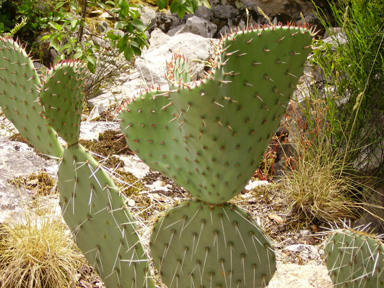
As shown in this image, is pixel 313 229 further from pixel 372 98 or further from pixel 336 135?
pixel 372 98

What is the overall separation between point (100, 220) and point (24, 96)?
1.55 ft

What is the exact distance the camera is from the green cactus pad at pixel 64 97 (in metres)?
1.34

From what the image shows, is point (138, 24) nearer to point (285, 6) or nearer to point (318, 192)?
point (318, 192)

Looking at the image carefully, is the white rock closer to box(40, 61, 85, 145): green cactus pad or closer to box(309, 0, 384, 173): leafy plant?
box(309, 0, 384, 173): leafy plant

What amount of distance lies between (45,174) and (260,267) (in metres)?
1.83

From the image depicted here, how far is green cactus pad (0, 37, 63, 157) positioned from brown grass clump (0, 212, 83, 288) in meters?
0.71

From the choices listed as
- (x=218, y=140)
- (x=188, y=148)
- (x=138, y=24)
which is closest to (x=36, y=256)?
(x=188, y=148)

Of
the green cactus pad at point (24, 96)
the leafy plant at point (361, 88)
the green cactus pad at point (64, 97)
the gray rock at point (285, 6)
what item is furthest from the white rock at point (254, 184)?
the gray rock at point (285, 6)

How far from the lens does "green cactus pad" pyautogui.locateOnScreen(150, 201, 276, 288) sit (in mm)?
1414

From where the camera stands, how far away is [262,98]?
3.96 ft

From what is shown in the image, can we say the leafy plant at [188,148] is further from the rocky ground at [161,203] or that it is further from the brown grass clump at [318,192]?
the brown grass clump at [318,192]

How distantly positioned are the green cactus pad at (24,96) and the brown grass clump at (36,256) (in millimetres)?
711

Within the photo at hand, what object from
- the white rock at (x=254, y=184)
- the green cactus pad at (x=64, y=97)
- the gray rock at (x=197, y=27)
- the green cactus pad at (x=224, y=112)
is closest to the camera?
the green cactus pad at (x=224, y=112)

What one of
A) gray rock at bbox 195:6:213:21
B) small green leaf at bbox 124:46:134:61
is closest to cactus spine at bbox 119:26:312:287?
small green leaf at bbox 124:46:134:61
